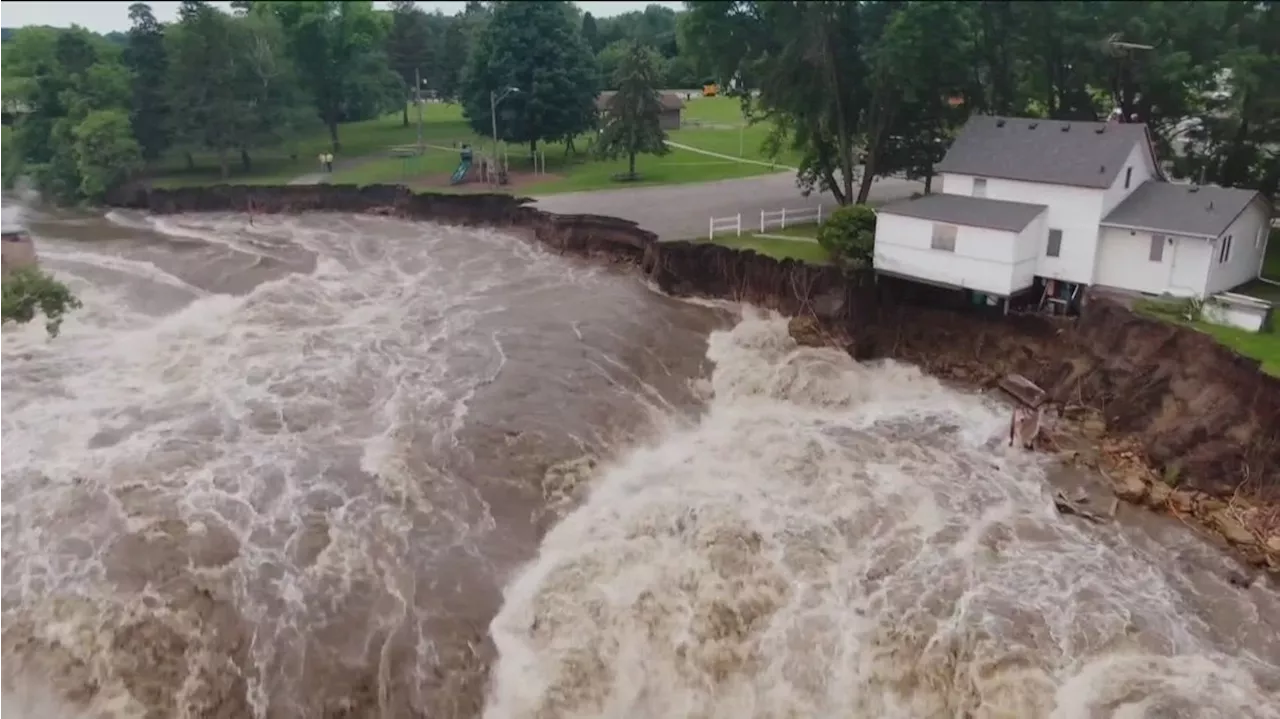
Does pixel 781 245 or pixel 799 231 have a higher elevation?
pixel 799 231

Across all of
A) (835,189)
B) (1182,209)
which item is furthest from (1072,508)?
(835,189)

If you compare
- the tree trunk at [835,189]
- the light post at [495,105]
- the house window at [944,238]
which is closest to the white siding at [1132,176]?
the house window at [944,238]

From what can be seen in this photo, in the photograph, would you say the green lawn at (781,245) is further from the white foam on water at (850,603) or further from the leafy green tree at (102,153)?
the leafy green tree at (102,153)

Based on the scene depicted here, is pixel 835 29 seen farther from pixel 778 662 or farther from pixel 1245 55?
pixel 778 662

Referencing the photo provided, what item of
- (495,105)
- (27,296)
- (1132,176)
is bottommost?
(27,296)

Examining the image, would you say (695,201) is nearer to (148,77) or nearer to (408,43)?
(148,77)

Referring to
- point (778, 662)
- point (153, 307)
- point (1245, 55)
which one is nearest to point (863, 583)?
point (778, 662)
